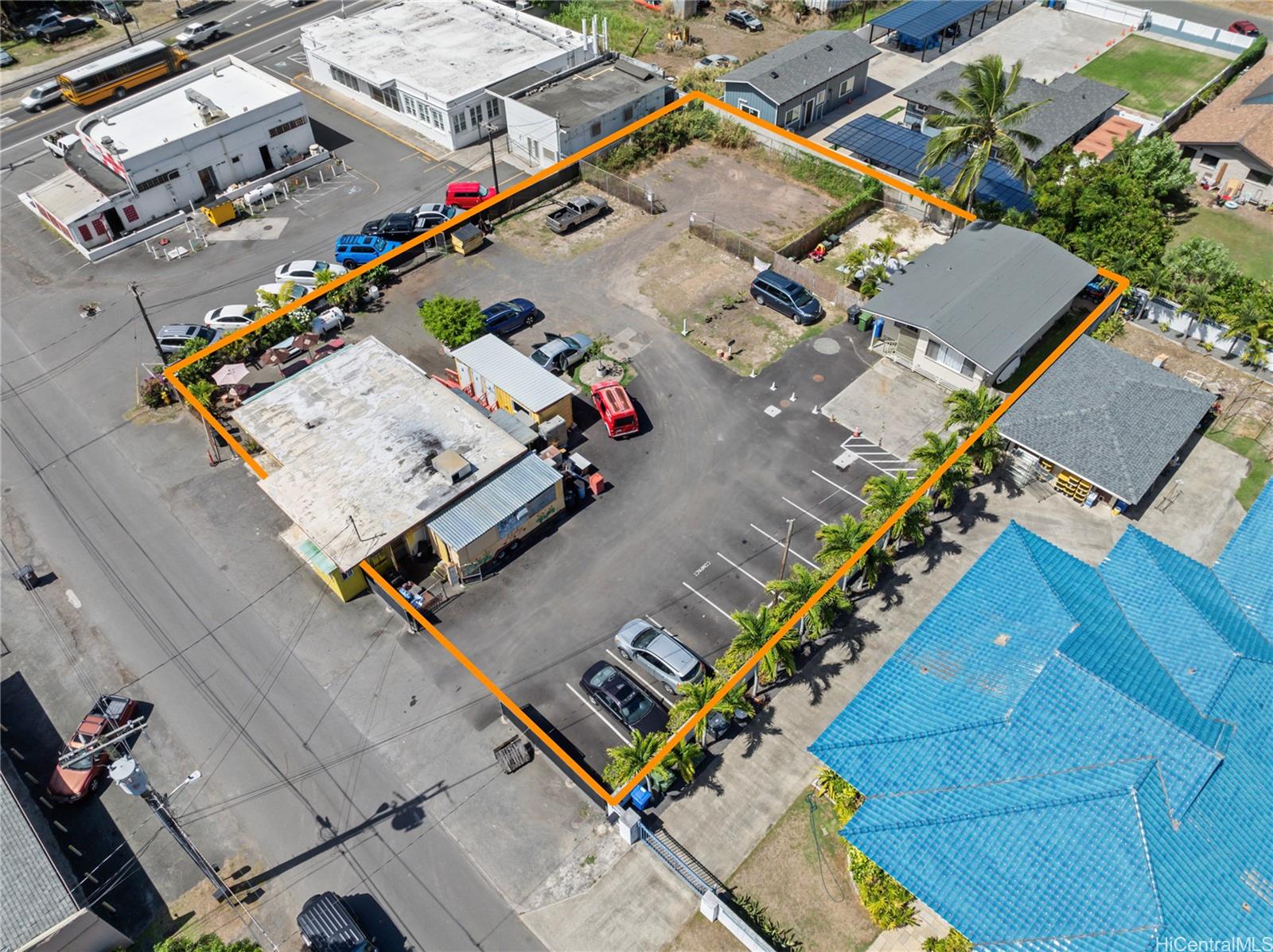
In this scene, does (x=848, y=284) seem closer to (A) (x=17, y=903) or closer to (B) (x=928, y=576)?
(B) (x=928, y=576)

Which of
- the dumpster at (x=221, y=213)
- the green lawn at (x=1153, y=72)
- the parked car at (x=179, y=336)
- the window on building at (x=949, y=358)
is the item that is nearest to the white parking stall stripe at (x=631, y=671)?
the window on building at (x=949, y=358)

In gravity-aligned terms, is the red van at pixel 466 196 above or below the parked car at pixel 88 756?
above

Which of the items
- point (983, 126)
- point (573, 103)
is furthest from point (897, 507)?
point (573, 103)

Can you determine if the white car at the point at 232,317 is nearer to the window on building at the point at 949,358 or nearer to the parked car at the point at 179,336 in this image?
the parked car at the point at 179,336

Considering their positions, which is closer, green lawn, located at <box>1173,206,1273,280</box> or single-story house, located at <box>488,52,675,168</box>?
green lawn, located at <box>1173,206,1273,280</box>

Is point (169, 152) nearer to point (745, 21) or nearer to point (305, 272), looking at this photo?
point (305, 272)

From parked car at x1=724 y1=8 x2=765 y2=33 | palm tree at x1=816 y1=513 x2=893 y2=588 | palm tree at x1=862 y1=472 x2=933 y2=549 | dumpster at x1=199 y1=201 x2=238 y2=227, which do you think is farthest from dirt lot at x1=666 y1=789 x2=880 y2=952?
parked car at x1=724 y1=8 x2=765 y2=33

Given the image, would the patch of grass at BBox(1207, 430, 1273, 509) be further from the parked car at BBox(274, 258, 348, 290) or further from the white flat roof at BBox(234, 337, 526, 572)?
the parked car at BBox(274, 258, 348, 290)
